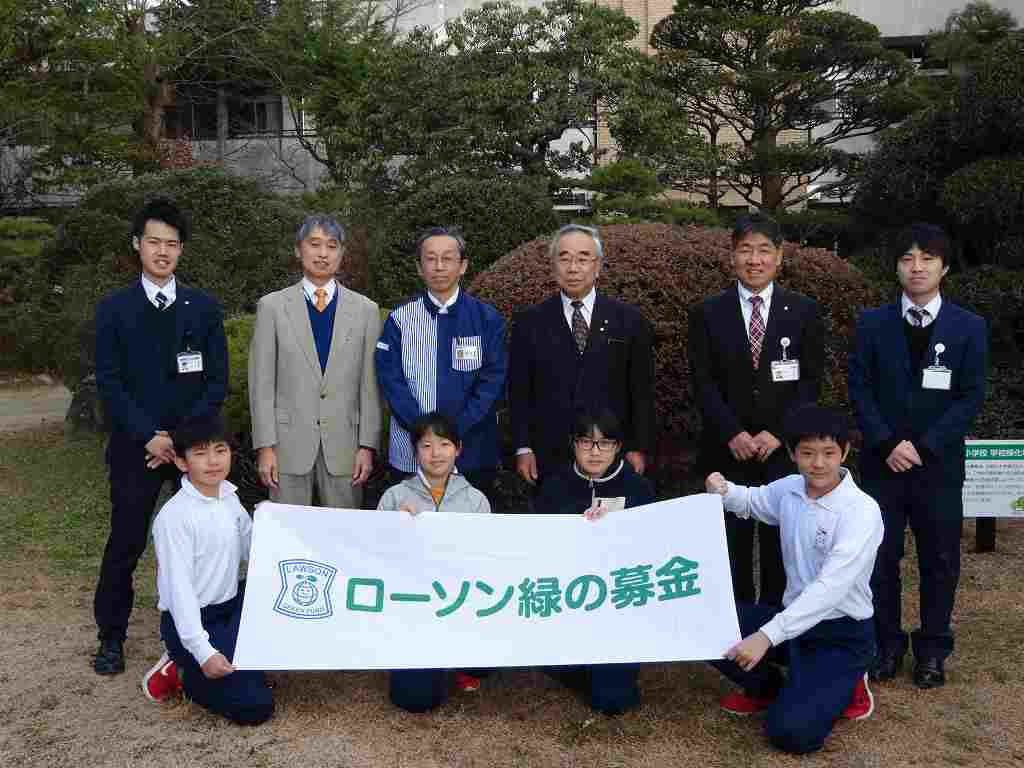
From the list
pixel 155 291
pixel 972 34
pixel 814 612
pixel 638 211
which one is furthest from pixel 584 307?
pixel 972 34

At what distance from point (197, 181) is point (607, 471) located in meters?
6.81

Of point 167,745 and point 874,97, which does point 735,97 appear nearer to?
point 874,97

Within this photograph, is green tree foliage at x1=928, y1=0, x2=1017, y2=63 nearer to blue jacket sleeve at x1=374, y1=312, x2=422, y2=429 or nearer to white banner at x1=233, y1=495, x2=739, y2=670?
blue jacket sleeve at x1=374, y1=312, x2=422, y2=429

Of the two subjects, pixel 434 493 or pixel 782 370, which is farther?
pixel 782 370

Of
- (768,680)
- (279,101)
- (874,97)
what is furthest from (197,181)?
(279,101)

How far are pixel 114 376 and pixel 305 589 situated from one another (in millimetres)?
1274

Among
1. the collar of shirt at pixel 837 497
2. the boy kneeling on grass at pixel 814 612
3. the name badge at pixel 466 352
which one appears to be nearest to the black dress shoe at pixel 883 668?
the boy kneeling on grass at pixel 814 612

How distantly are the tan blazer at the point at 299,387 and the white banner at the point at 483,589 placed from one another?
495 millimetres

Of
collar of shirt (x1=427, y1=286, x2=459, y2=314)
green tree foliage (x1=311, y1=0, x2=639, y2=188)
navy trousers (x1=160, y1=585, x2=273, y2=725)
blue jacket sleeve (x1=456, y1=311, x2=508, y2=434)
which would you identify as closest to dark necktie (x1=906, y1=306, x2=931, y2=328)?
blue jacket sleeve (x1=456, y1=311, x2=508, y2=434)

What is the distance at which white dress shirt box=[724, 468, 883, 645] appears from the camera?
361 centimetres

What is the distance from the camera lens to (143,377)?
4.23m

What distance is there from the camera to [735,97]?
15.5 metres

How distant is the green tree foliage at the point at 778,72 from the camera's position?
14.6 metres

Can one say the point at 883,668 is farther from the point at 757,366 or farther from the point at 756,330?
the point at 756,330
